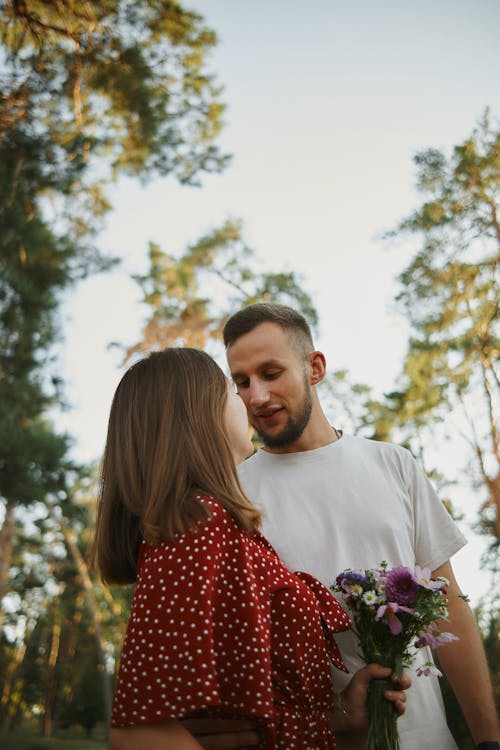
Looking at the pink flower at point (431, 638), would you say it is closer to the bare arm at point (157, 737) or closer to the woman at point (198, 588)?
the woman at point (198, 588)

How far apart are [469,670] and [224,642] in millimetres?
1326

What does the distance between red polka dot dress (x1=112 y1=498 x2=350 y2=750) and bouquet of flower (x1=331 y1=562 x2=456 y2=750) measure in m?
0.18

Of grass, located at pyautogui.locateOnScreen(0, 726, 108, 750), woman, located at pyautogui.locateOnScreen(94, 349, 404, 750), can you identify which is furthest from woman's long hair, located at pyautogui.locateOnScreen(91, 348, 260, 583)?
grass, located at pyautogui.locateOnScreen(0, 726, 108, 750)

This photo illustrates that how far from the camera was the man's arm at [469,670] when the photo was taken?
7.87ft

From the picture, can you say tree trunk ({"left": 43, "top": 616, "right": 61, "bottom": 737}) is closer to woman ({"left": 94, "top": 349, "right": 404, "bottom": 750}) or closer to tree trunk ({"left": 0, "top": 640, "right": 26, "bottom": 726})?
tree trunk ({"left": 0, "top": 640, "right": 26, "bottom": 726})

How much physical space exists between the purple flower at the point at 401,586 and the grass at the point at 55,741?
2706 cm

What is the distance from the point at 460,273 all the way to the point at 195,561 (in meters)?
12.8

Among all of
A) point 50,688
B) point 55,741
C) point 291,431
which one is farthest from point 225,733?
point 50,688

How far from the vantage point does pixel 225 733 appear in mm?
1705

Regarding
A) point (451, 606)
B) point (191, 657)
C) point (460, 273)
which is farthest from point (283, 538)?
point (460, 273)

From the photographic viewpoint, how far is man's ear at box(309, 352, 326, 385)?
3171mm

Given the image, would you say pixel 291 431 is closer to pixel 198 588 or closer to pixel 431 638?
pixel 431 638

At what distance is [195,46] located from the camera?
9633mm

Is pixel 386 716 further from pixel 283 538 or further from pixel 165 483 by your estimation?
pixel 165 483
